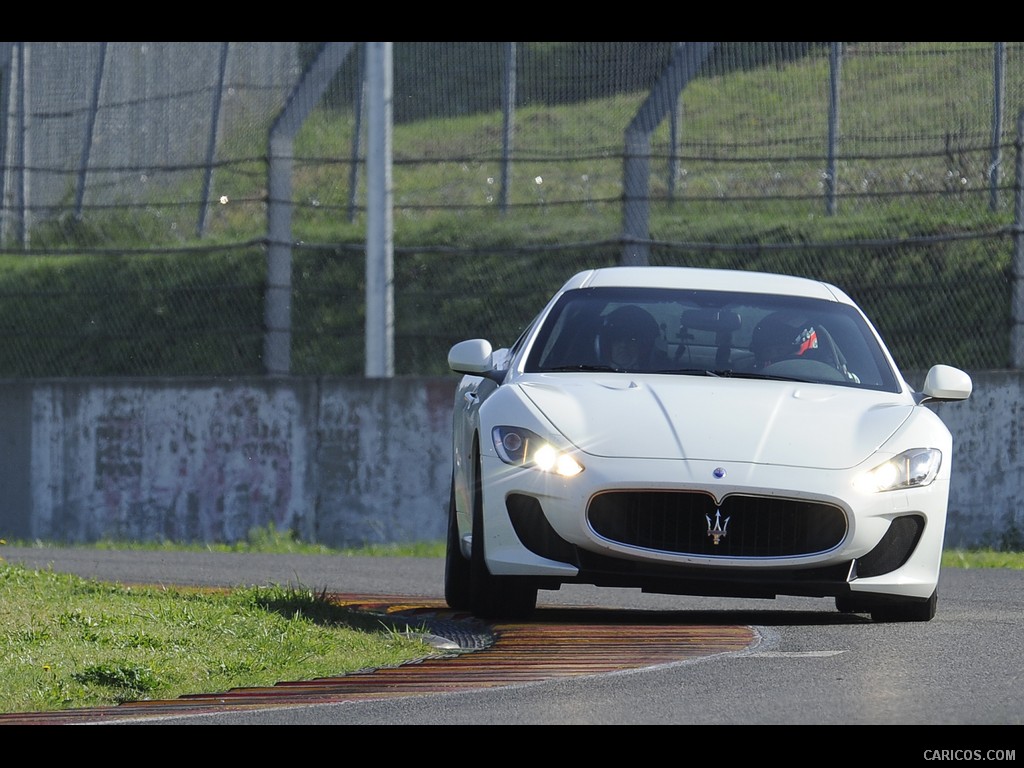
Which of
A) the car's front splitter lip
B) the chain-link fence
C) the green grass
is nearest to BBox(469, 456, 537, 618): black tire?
the car's front splitter lip

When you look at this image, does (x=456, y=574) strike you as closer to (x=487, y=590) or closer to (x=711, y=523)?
(x=487, y=590)

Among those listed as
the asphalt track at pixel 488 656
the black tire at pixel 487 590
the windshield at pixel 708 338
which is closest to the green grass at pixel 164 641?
the asphalt track at pixel 488 656

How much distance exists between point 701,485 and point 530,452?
69 cm

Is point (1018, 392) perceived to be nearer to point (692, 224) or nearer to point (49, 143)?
point (692, 224)

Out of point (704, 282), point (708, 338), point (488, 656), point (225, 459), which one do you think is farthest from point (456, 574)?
point (225, 459)

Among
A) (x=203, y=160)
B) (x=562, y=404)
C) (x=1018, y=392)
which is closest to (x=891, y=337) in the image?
(x=1018, y=392)

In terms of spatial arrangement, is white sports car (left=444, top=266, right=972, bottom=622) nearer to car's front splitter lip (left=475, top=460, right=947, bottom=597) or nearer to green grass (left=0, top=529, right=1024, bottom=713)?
car's front splitter lip (left=475, top=460, right=947, bottom=597)

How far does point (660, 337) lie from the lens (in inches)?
346

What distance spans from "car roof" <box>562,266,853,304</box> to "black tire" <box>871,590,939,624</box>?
64.8 inches

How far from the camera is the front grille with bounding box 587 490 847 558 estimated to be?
25.1 feet

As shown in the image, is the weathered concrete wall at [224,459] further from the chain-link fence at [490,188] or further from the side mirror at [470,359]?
the side mirror at [470,359]

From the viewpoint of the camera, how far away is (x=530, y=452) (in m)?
7.82

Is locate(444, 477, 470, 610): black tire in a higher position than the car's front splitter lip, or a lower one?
lower

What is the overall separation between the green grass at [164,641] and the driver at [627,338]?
4.82ft
